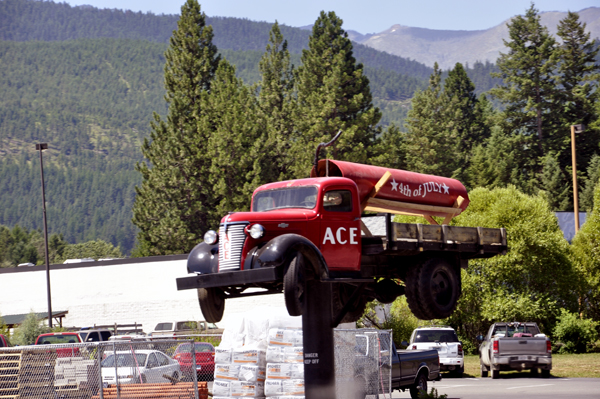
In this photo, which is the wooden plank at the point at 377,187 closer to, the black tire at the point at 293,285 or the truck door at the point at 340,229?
the truck door at the point at 340,229

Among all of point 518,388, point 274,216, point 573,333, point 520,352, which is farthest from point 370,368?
point 573,333

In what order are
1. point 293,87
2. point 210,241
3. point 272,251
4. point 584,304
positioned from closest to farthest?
point 272,251 → point 210,241 → point 584,304 → point 293,87

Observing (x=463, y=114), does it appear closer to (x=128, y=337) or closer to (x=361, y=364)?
(x=128, y=337)

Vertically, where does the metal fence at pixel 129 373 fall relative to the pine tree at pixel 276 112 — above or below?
below

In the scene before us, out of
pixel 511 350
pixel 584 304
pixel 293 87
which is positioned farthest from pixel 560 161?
Result: pixel 511 350

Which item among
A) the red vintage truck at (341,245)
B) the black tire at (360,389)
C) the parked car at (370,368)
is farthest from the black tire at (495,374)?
the red vintage truck at (341,245)


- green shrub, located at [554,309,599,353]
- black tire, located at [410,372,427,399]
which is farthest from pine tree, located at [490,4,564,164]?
black tire, located at [410,372,427,399]

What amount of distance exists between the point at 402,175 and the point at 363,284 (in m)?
2.14

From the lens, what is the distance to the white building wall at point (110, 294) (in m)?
38.7

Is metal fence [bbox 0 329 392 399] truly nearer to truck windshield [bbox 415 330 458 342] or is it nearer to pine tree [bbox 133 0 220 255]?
truck windshield [bbox 415 330 458 342]

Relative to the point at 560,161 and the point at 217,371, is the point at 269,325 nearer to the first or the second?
the point at 217,371

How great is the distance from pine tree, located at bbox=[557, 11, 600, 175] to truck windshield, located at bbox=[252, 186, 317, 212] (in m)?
66.7

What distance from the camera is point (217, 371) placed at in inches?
597

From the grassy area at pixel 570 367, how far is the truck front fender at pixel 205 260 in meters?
18.1
